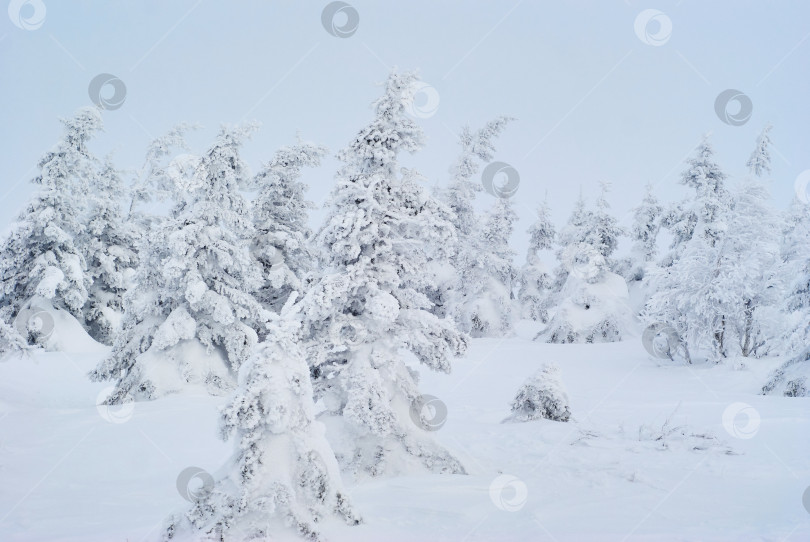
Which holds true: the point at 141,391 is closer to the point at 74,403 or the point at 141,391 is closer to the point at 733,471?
the point at 74,403

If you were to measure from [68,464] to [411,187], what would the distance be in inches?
354

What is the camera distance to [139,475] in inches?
416

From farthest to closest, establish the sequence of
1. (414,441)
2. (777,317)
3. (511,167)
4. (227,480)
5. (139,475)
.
A: (511,167), (777,317), (139,475), (414,441), (227,480)

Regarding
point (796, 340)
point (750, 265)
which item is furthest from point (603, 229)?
point (796, 340)

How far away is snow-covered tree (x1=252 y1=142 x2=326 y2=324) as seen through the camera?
20.8 meters

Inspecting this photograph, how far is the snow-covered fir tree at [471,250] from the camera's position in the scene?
34531mm

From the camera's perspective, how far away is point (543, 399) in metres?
14.3

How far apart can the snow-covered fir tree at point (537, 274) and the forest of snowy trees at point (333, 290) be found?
19.5ft

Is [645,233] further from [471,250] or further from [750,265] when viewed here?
[750,265]

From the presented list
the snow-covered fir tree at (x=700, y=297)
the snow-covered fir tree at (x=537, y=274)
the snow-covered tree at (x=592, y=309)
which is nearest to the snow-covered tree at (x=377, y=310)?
the snow-covered fir tree at (x=700, y=297)

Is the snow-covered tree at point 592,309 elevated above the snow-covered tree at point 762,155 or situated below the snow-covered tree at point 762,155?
below

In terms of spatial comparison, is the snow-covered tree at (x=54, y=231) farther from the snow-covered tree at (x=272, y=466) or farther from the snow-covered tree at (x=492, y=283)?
the snow-covered tree at (x=272, y=466)

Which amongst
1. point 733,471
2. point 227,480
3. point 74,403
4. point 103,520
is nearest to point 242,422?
point 227,480

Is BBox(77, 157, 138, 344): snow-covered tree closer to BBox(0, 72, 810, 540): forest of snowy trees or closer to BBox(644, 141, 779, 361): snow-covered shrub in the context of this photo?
BBox(0, 72, 810, 540): forest of snowy trees
